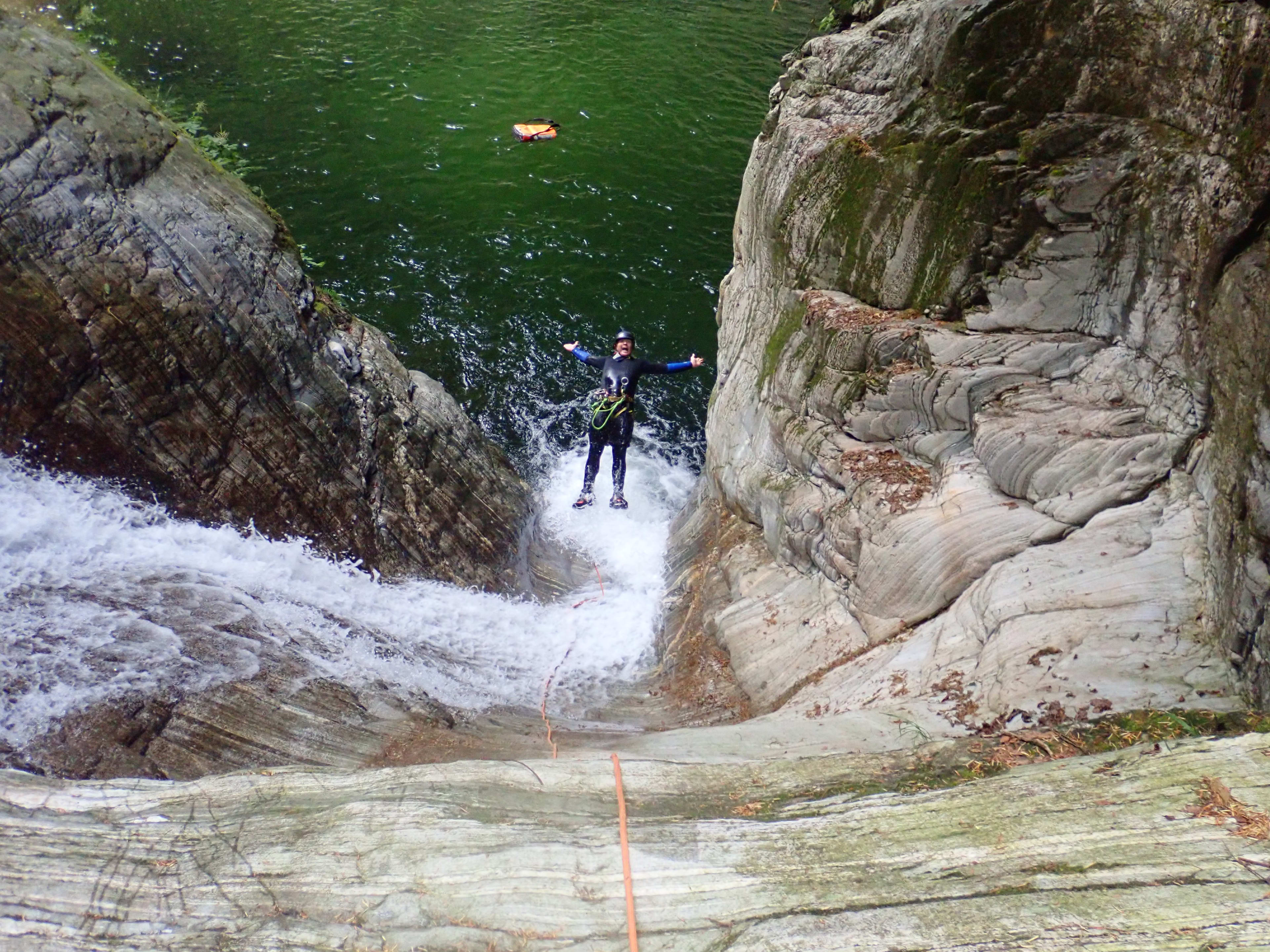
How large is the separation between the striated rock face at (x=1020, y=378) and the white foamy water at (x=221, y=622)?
88.2 inches

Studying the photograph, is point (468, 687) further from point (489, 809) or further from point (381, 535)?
point (489, 809)

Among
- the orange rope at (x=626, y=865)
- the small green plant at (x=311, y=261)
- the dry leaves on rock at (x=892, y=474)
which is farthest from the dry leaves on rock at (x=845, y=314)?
the small green plant at (x=311, y=261)

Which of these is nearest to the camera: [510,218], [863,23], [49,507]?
[49,507]

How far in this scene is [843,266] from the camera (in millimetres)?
9070

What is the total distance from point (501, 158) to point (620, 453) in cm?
1108

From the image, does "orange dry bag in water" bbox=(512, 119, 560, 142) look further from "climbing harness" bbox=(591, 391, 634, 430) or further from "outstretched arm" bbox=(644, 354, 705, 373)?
"climbing harness" bbox=(591, 391, 634, 430)

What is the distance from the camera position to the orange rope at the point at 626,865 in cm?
360

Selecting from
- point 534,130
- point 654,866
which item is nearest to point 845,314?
point 654,866

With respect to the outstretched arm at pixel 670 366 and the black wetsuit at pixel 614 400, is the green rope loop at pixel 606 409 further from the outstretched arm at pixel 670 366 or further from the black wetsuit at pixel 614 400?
the outstretched arm at pixel 670 366

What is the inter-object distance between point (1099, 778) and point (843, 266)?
628 cm

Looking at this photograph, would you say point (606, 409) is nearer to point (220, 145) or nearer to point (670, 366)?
point (670, 366)

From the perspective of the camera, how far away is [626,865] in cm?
391

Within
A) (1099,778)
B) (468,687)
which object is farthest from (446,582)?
(1099,778)

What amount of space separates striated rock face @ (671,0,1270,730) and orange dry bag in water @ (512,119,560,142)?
43.3 ft
